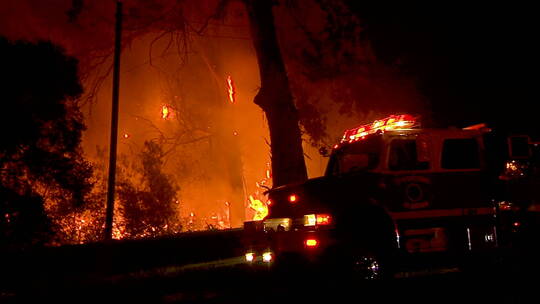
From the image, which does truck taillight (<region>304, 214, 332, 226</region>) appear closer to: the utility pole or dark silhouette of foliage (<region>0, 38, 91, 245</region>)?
dark silhouette of foliage (<region>0, 38, 91, 245</region>)

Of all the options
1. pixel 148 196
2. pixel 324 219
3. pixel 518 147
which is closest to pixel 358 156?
pixel 324 219

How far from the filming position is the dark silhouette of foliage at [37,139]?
10875 mm

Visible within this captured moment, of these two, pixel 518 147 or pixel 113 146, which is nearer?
pixel 518 147

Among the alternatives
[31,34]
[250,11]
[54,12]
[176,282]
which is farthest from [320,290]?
[54,12]

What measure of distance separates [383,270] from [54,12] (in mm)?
13070

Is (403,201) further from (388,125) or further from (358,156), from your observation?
(388,125)

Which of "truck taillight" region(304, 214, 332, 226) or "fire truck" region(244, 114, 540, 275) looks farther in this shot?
"fire truck" region(244, 114, 540, 275)

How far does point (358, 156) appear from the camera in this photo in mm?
8570

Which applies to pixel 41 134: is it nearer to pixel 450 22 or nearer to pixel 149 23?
pixel 149 23

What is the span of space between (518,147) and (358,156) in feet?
8.05

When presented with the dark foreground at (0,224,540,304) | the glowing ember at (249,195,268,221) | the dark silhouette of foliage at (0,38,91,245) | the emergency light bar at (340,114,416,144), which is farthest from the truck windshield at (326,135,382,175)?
the glowing ember at (249,195,268,221)

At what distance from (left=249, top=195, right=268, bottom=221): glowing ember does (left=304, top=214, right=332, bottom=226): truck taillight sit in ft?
35.1

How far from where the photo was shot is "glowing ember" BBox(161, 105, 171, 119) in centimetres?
1845

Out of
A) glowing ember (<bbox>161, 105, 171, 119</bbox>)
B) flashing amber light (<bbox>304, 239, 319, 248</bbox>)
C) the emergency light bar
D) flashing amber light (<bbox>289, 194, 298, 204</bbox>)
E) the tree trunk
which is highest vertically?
glowing ember (<bbox>161, 105, 171, 119</bbox>)
